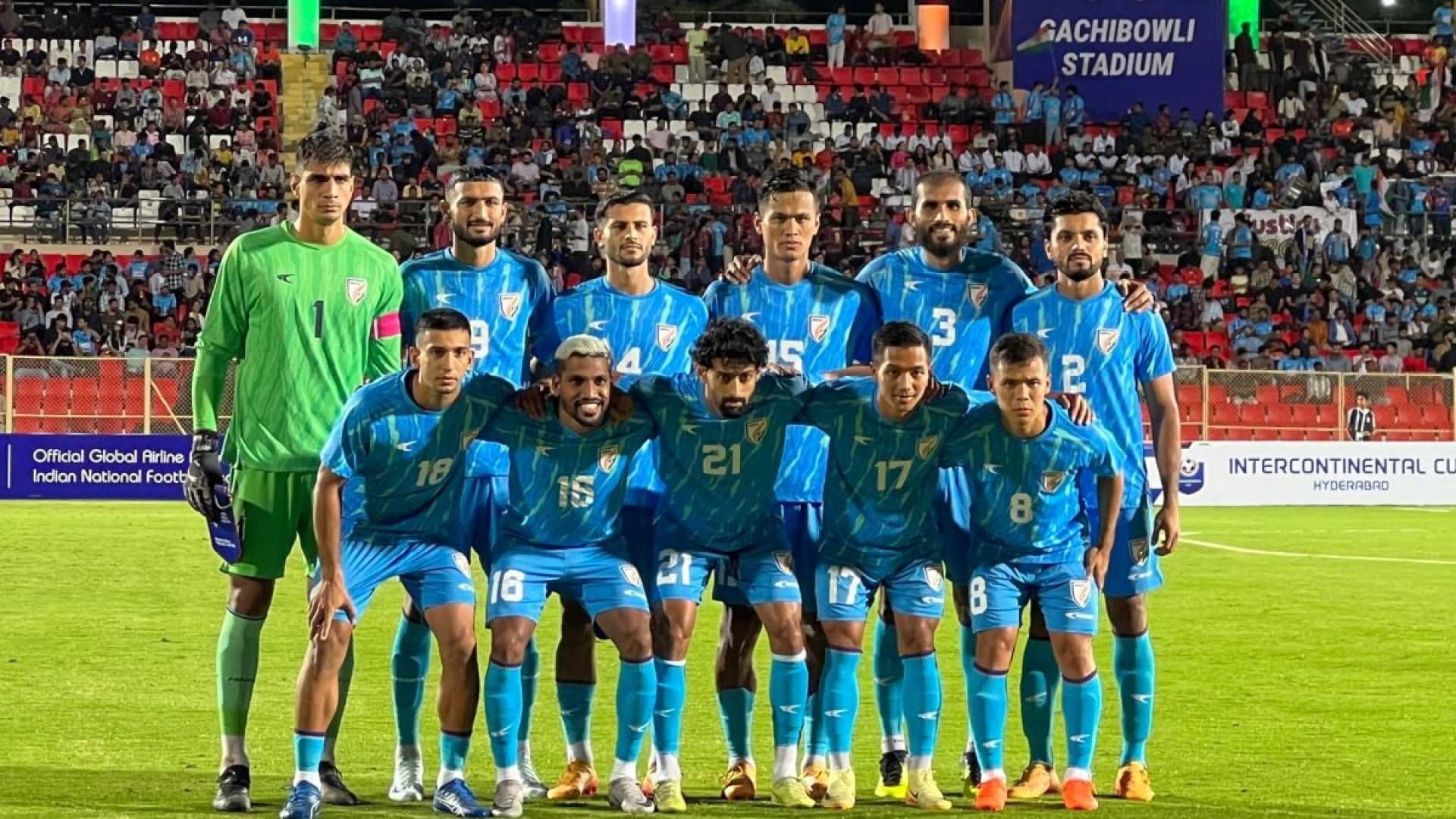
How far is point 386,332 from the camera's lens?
7.46 metres

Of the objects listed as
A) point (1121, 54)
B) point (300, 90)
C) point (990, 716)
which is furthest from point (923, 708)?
point (1121, 54)

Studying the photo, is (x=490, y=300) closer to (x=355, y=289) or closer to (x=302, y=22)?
(x=355, y=289)

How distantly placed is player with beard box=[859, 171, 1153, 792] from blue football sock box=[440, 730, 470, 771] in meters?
1.56

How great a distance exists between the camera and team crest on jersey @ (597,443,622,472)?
715 centimetres

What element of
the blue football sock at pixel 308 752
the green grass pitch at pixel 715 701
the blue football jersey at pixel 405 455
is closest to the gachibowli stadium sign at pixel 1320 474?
the green grass pitch at pixel 715 701

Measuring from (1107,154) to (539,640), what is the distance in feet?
75.2

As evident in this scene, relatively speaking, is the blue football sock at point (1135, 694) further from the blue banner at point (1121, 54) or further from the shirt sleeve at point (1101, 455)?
the blue banner at point (1121, 54)

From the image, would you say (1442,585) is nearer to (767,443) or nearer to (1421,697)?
(1421,697)

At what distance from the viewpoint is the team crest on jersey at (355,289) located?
24.0ft

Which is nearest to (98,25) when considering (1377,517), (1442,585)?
(1377,517)

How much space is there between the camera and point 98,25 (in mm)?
34094

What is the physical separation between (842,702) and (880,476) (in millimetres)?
753

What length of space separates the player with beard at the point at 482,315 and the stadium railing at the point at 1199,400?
51.4ft

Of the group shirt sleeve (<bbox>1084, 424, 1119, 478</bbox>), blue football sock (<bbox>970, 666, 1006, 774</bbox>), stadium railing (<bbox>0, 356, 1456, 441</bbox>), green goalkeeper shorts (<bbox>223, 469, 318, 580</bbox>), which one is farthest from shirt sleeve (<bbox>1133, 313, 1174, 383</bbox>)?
stadium railing (<bbox>0, 356, 1456, 441</bbox>)
